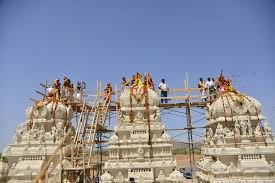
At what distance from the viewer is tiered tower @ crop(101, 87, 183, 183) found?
15.1 meters

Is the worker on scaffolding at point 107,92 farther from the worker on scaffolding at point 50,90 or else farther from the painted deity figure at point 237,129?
the painted deity figure at point 237,129

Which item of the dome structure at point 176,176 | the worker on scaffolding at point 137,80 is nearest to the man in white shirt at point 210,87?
the worker on scaffolding at point 137,80

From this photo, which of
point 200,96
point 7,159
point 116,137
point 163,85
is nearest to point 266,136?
point 200,96

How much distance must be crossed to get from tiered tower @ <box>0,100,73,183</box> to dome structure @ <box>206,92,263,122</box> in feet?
38.4

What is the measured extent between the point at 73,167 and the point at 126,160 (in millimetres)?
3412

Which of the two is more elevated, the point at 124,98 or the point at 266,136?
the point at 124,98

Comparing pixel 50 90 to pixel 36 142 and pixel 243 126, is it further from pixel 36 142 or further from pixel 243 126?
pixel 243 126

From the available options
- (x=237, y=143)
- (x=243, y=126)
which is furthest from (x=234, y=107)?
(x=237, y=143)

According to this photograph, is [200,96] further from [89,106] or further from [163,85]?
[89,106]

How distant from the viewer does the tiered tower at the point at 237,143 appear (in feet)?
48.7

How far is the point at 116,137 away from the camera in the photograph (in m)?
16.5

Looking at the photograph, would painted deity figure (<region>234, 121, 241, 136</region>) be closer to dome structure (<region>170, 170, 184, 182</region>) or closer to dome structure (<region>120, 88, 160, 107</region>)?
dome structure (<region>170, 170, 184, 182</region>)

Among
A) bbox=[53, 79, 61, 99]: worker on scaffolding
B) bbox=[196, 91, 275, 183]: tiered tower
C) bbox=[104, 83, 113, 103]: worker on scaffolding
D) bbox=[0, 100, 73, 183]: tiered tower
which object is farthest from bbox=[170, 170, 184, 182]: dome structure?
bbox=[53, 79, 61, 99]: worker on scaffolding

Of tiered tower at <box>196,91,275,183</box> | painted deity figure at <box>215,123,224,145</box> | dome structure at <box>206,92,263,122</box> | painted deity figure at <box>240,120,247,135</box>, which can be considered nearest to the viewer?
tiered tower at <box>196,91,275,183</box>
